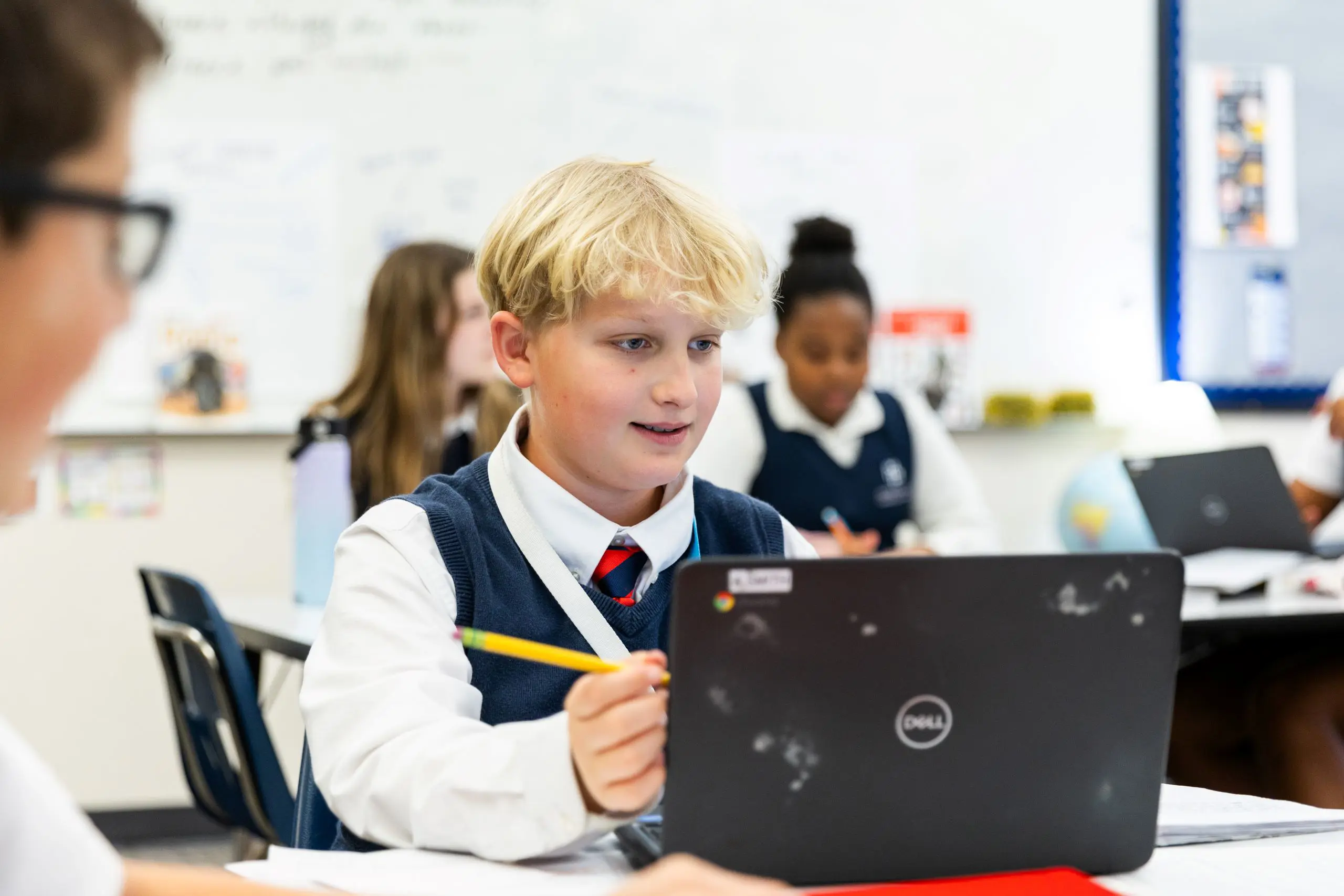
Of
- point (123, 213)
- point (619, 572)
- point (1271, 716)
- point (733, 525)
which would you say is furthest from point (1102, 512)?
point (123, 213)

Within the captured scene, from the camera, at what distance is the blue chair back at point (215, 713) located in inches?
84.4

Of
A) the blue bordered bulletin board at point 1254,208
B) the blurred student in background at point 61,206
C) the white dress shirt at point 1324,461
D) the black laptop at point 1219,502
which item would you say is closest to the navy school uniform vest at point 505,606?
the blurred student in background at point 61,206

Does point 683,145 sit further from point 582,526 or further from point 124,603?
point 582,526

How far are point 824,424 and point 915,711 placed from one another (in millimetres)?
2207

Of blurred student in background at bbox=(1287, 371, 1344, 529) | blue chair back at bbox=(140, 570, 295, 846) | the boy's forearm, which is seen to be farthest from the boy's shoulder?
blurred student in background at bbox=(1287, 371, 1344, 529)

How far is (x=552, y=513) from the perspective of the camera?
1230 millimetres

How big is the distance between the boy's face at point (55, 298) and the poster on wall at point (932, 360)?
Answer: 347cm

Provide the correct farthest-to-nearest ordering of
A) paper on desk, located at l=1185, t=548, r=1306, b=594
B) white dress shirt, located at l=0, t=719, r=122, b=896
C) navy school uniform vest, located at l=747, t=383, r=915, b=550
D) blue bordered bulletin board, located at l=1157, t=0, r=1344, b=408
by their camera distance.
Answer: blue bordered bulletin board, located at l=1157, t=0, r=1344, b=408 → navy school uniform vest, located at l=747, t=383, r=915, b=550 → paper on desk, located at l=1185, t=548, r=1306, b=594 → white dress shirt, located at l=0, t=719, r=122, b=896

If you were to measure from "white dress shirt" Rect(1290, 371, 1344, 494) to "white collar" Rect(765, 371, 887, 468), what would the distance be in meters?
1.00

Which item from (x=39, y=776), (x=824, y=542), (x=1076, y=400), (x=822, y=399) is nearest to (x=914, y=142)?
(x=1076, y=400)

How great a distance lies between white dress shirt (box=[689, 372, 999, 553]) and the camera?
2.94 meters

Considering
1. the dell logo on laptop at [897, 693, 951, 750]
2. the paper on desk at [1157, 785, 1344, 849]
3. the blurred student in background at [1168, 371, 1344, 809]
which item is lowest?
the blurred student in background at [1168, 371, 1344, 809]

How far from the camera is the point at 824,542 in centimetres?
276

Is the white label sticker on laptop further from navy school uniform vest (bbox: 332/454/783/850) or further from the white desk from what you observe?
navy school uniform vest (bbox: 332/454/783/850)
